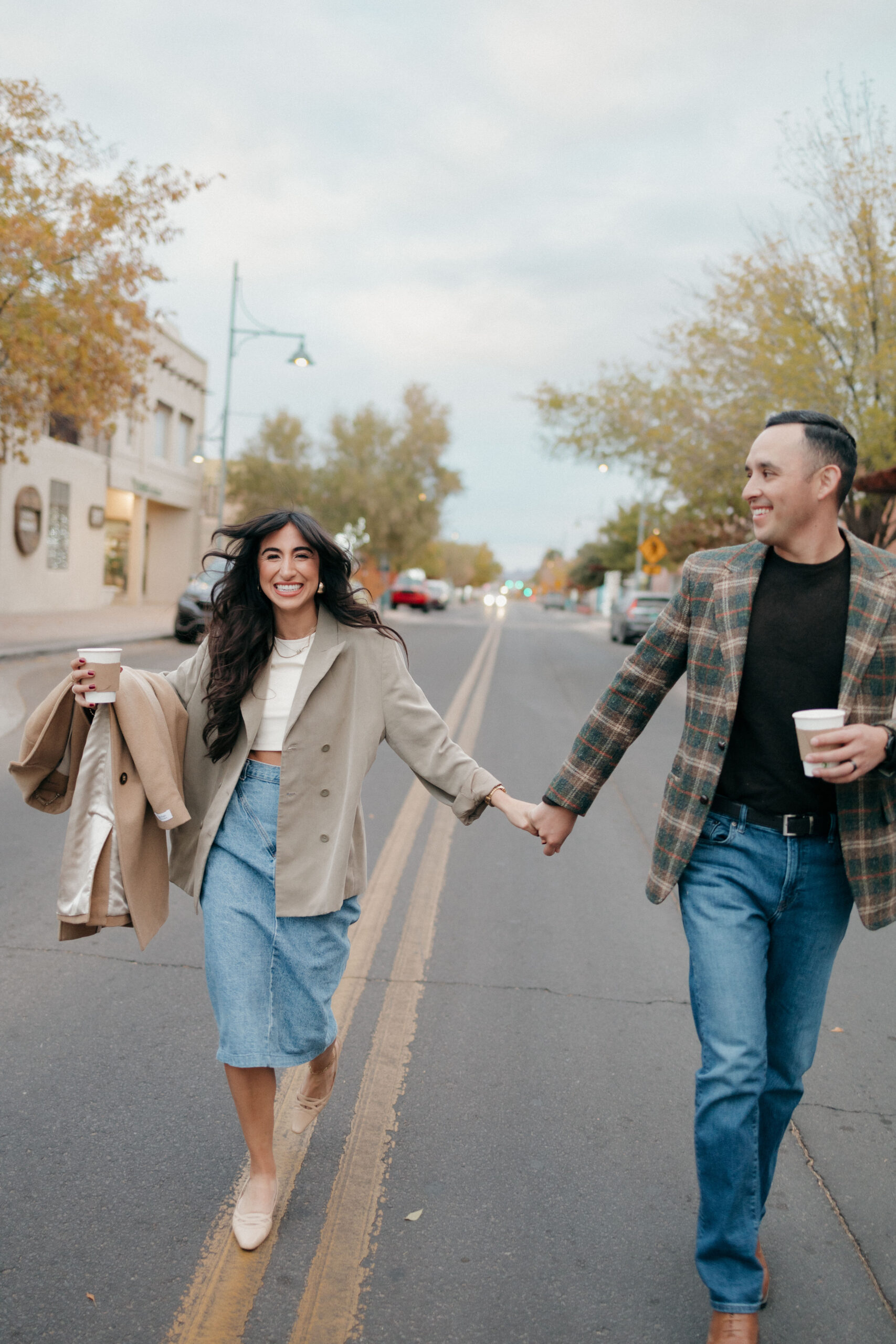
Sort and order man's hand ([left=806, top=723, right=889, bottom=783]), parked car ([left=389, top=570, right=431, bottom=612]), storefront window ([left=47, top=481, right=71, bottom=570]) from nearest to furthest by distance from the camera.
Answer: man's hand ([left=806, top=723, right=889, bottom=783]) < storefront window ([left=47, top=481, right=71, bottom=570]) < parked car ([left=389, top=570, right=431, bottom=612])

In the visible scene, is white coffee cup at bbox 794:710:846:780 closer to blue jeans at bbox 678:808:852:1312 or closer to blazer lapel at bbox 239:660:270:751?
blue jeans at bbox 678:808:852:1312

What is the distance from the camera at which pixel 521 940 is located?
17.2 feet

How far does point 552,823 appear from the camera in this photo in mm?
3035

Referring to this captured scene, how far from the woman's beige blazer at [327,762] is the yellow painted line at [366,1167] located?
837 millimetres

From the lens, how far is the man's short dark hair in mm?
2584

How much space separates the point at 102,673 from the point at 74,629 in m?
21.1

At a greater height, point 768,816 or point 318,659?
point 318,659

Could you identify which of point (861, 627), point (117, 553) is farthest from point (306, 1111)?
point (117, 553)

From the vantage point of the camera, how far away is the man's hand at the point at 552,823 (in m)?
3.03

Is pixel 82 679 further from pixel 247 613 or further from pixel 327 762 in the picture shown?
pixel 327 762

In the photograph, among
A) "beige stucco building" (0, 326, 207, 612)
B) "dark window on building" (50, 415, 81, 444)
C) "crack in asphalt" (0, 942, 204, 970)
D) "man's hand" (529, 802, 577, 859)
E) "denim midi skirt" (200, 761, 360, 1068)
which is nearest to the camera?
"denim midi skirt" (200, 761, 360, 1068)

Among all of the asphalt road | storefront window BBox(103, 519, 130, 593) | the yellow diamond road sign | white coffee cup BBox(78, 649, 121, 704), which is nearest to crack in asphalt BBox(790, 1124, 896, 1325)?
the asphalt road

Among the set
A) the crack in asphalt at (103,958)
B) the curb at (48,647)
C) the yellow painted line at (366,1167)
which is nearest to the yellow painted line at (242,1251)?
the yellow painted line at (366,1167)

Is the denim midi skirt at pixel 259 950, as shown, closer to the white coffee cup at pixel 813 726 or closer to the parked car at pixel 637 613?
the white coffee cup at pixel 813 726
